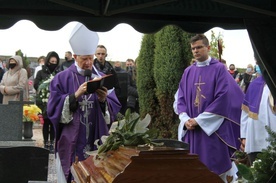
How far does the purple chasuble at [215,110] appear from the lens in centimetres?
832

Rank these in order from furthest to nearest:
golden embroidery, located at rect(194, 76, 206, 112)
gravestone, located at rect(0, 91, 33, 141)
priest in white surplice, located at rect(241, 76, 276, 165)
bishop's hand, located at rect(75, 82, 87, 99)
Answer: gravestone, located at rect(0, 91, 33, 141)
golden embroidery, located at rect(194, 76, 206, 112)
bishop's hand, located at rect(75, 82, 87, 99)
priest in white surplice, located at rect(241, 76, 276, 165)

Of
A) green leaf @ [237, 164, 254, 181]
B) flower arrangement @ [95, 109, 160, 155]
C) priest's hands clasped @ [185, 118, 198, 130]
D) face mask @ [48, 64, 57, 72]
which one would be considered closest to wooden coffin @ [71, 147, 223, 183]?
green leaf @ [237, 164, 254, 181]

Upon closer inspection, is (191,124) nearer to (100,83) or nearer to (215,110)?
(215,110)

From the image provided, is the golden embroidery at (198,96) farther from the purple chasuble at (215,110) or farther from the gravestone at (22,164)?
the gravestone at (22,164)

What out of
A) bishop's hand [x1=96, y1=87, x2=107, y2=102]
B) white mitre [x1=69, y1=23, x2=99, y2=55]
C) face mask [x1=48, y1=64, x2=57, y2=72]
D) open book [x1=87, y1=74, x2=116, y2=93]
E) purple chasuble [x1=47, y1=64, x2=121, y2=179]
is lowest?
purple chasuble [x1=47, y1=64, x2=121, y2=179]

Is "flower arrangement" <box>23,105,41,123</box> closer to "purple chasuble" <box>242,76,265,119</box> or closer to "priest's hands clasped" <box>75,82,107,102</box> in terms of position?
"priest's hands clasped" <box>75,82,107,102</box>

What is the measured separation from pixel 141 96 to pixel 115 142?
8.63 m

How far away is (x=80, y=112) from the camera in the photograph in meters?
7.87

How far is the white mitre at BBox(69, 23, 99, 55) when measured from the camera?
800cm

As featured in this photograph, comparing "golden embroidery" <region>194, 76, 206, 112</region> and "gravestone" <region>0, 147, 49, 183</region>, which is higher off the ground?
Answer: "golden embroidery" <region>194, 76, 206, 112</region>

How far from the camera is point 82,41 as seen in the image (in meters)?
8.19

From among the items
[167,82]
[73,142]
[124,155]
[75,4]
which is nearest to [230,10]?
[75,4]

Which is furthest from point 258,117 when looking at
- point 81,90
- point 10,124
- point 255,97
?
point 10,124

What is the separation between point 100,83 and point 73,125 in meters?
0.70
